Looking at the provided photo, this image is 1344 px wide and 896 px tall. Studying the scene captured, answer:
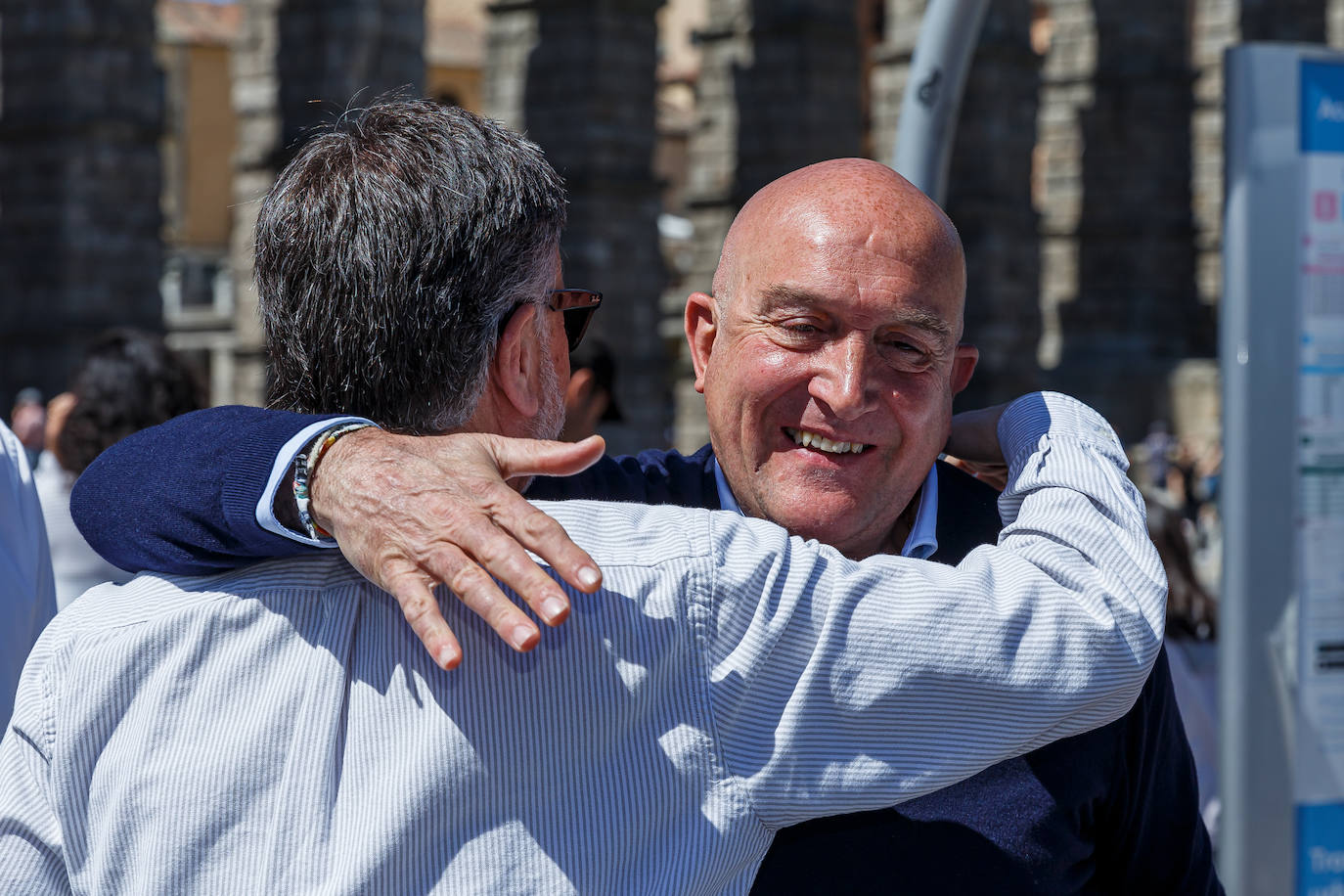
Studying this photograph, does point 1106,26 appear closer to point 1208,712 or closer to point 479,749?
point 1208,712

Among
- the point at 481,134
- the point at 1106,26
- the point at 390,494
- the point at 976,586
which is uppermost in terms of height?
the point at 1106,26

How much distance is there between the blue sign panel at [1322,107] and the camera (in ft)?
11.2

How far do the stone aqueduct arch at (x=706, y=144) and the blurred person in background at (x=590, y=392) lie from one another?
1.54 m

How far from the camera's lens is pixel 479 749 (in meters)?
1.58

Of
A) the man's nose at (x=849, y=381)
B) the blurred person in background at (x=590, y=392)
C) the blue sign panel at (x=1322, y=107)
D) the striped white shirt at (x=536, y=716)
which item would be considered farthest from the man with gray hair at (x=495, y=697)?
the blurred person in background at (x=590, y=392)

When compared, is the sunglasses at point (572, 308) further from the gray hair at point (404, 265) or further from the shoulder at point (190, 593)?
the shoulder at point (190, 593)

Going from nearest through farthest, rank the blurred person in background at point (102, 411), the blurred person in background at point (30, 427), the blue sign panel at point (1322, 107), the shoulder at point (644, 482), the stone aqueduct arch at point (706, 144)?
the shoulder at point (644, 482) < the blue sign panel at point (1322, 107) < the blurred person in background at point (102, 411) < the blurred person in background at point (30, 427) < the stone aqueduct arch at point (706, 144)

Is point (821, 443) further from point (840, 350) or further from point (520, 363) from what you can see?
point (520, 363)

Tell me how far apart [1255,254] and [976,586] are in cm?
197

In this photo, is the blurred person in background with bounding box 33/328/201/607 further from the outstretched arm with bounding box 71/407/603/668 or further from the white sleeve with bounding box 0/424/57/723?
the outstretched arm with bounding box 71/407/603/668

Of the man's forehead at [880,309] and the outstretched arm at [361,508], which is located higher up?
the man's forehead at [880,309]

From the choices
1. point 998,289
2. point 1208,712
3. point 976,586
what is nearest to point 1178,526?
point 1208,712

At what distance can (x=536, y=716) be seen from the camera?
1592 mm

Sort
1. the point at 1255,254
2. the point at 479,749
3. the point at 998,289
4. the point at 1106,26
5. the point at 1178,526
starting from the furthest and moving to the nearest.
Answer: the point at 1106,26, the point at 998,289, the point at 1178,526, the point at 1255,254, the point at 479,749
